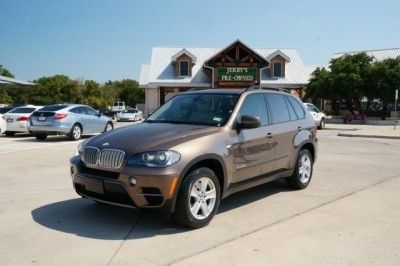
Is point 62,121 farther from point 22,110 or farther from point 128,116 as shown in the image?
point 128,116

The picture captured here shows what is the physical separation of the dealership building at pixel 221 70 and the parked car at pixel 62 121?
A: 2165 centimetres

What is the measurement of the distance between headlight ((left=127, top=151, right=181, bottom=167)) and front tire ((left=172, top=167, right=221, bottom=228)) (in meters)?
0.34

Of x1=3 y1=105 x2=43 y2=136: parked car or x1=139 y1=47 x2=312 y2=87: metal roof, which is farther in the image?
x1=139 y1=47 x2=312 y2=87: metal roof

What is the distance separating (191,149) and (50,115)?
1349 centimetres

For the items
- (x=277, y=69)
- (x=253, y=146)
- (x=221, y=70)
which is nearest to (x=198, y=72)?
(x=221, y=70)

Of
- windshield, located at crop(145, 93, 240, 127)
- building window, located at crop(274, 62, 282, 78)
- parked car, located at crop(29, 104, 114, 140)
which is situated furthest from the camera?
building window, located at crop(274, 62, 282, 78)

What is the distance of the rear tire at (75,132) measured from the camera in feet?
59.4

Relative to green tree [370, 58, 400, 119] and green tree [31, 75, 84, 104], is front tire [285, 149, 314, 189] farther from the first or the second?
green tree [31, 75, 84, 104]

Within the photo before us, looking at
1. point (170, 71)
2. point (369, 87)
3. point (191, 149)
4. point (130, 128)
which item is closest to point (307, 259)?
point (191, 149)

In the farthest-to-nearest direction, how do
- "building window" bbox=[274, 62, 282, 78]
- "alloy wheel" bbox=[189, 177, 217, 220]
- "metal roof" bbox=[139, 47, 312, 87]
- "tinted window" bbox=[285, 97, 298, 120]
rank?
"building window" bbox=[274, 62, 282, 78] < "metal roof" bbox=[139, 47, 312, 87] < "tinted window" bbox=[285, 97, 298, 120] < "alloy wheel" bbox=[189, 177, 217, 220]

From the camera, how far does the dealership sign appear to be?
130 ft

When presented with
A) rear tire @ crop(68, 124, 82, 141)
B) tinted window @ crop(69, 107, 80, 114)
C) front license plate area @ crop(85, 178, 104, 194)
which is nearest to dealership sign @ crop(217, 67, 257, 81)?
tinted window @ crop(69, 107, 80, 114)

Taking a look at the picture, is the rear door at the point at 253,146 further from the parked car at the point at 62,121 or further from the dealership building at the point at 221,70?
the dealership building at the point at 221,70

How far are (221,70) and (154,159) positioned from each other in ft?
114
